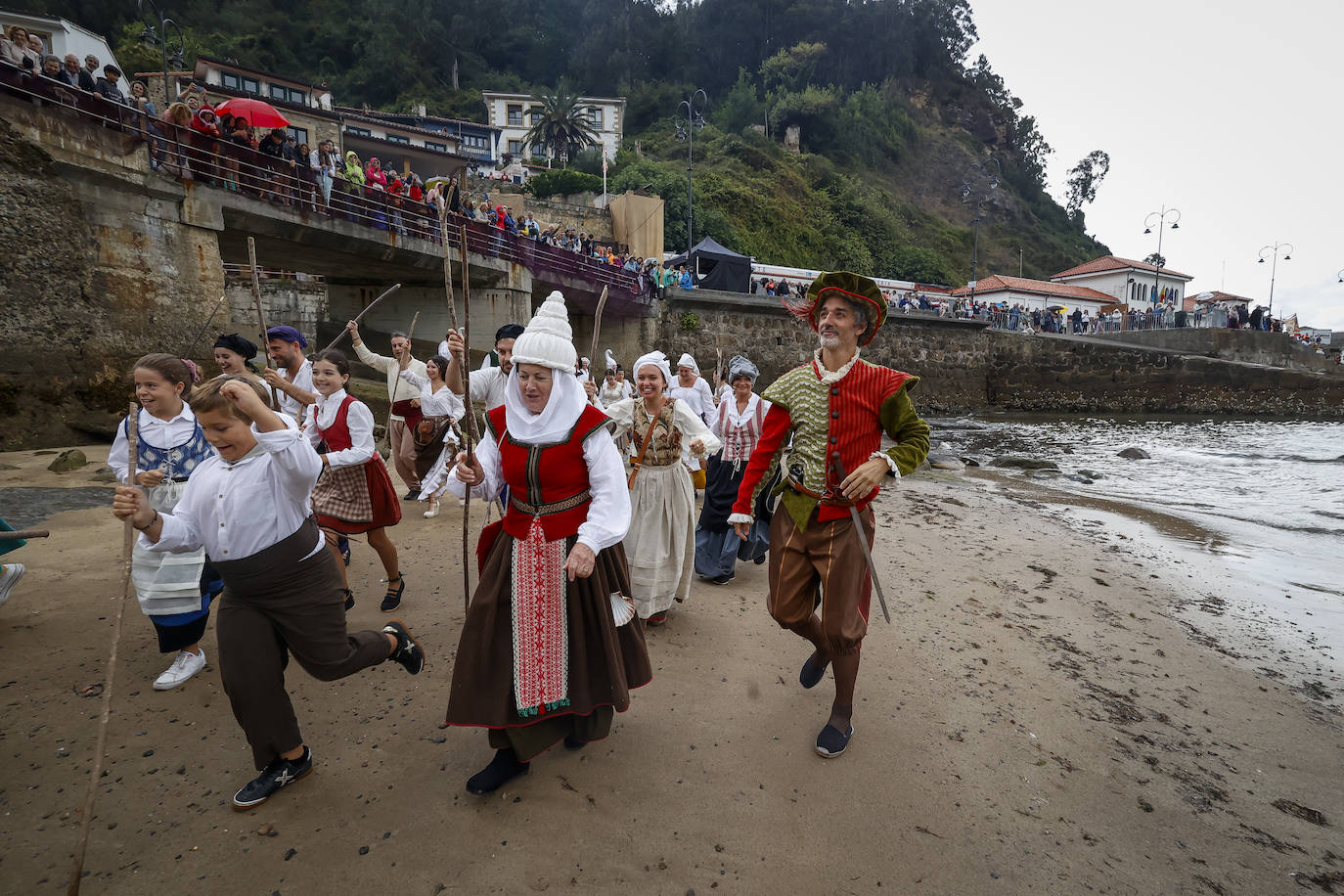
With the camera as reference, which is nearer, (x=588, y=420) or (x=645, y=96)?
(x=588, y=420)

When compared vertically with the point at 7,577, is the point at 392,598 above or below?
below

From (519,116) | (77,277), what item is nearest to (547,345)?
(77,277)

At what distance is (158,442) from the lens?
11.4ft

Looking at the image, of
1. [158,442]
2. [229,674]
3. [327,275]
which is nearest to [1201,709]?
[229,674]

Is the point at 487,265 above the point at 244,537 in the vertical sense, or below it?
above

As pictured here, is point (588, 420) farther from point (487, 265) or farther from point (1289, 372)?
point (1289, 372)

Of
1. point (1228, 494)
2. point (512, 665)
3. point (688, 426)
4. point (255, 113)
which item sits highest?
point (255, 113)

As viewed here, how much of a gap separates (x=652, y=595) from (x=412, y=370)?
381cm

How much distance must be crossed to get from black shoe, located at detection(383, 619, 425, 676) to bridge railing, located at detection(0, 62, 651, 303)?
4.98 meters

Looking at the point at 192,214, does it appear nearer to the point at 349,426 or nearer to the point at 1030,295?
the point at 349,426

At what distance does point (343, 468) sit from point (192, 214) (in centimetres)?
925

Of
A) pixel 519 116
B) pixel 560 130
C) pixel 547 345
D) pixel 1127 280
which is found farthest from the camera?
pixel 519 116

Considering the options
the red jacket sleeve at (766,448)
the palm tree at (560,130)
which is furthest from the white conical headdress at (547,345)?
the palm tree at (560,130)

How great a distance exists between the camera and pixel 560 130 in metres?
51.2
